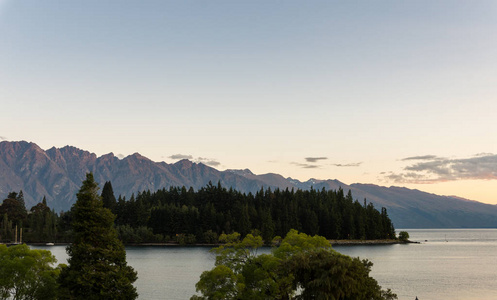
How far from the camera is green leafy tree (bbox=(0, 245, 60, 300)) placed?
2095 inches

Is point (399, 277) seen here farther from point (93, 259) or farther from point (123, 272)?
point (93, 259)

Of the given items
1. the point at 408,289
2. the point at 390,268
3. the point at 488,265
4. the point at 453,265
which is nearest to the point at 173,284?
the point at 408,289

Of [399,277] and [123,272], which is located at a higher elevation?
[123,272]

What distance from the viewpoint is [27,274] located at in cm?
5375

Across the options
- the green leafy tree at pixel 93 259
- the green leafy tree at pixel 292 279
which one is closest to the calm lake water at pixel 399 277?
the green leafy tree at pixel 93 259

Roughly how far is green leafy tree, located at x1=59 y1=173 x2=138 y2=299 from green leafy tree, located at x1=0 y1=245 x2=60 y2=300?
419cm

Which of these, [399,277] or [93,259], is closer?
[93,259]

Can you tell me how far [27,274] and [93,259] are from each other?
8.73 meters

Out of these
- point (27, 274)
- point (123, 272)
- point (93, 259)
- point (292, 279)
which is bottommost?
point (292, 279)

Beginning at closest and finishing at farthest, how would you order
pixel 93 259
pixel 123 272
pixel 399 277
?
1. pixel 93 259
2. pixel 123 272
3. pixel 399 277

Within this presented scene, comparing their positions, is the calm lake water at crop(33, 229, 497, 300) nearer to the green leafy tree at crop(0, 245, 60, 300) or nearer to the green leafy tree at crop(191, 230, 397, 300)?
the green leafy tree at crop(0, 245, 60, 300)

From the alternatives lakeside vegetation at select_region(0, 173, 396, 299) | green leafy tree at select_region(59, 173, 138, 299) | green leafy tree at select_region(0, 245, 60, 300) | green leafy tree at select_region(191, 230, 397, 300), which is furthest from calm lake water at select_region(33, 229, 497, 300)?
green leafy tree at select_region(191, 230, 397, 300)

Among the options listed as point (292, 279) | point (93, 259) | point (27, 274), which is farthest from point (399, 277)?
Result: point (27, 274)

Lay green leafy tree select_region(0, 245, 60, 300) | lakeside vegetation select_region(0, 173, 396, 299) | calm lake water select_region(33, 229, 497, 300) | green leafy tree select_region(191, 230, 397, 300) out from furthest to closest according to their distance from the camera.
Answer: calm lake water select_region(33, 229, 497, 300), green leafy tree select_region(0, 245, 60, 300), lakeside vegetation select_region(0, 173, 396, 299), green leafy tree select_region(191, 230, 397, 300)
